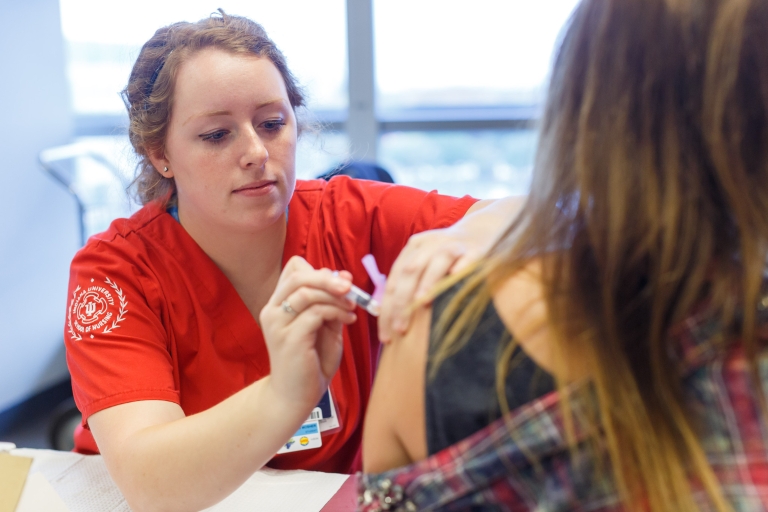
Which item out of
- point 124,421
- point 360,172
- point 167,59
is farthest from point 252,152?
point 360,172

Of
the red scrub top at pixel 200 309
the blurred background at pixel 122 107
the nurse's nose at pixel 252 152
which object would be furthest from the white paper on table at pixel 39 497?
the blurred background at pixel 122 107

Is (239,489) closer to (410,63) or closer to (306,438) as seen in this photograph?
(306,438)

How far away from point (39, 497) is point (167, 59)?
807 mm

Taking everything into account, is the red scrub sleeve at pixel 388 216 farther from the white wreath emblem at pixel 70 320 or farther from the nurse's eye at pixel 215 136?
the white wreath emblem at pixel 70 320

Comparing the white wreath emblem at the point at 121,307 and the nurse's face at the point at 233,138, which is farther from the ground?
the nurse's face at the point at 233,138

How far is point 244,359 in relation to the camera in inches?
53.0

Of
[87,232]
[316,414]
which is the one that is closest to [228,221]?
[316,414]

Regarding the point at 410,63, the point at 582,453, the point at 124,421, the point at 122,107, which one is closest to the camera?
the point at 582,453

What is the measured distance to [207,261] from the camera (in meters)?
1.38

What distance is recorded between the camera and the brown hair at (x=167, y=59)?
1310mm

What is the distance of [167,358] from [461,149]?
247 centimetres

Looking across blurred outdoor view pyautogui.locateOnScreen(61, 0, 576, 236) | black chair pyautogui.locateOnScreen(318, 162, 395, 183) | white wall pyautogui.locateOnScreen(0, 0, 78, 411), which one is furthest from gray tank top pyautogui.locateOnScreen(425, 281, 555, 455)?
white wall pyautogui.locateOnScreen(0, 0, 78, 411)

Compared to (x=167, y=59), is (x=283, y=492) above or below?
below

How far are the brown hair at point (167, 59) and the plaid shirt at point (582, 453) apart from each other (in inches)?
37.1
